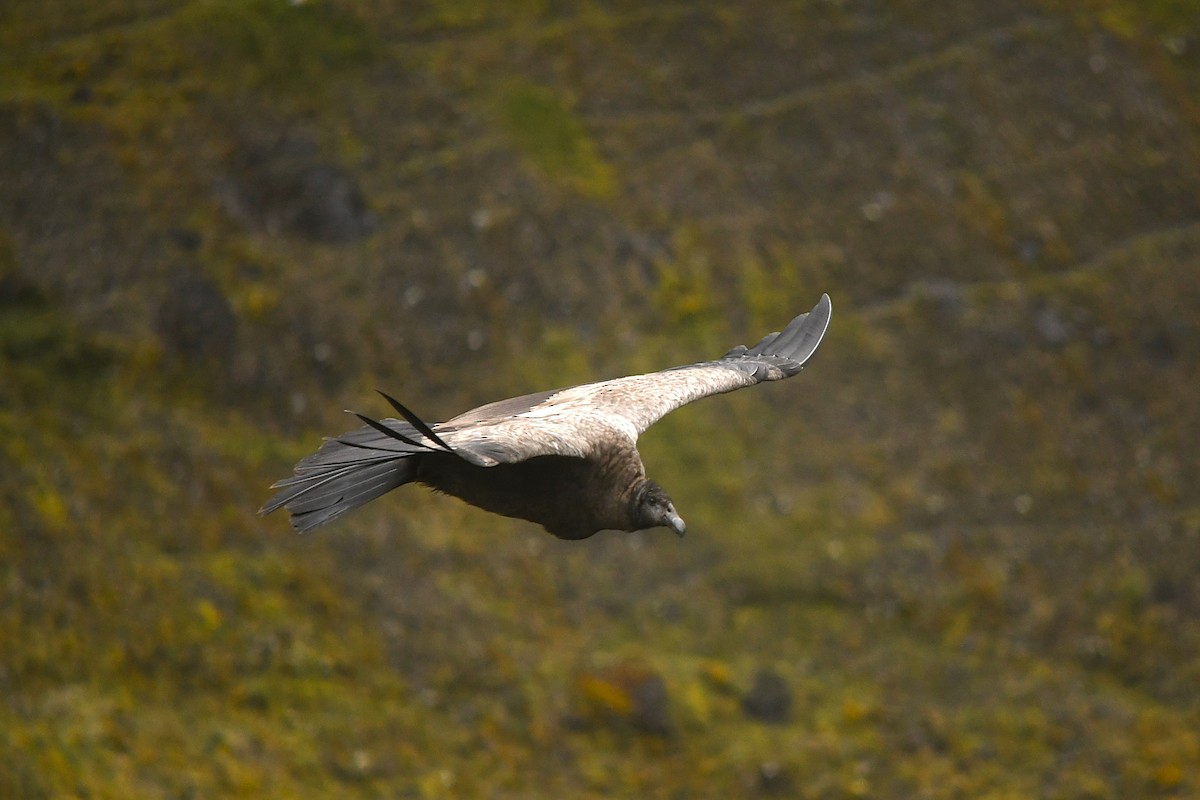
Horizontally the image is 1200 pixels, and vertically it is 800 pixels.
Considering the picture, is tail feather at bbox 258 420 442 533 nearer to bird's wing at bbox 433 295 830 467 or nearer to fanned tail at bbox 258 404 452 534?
fanned tail at bbox 258 404 452 534

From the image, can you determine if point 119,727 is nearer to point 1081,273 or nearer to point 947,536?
point 947,536

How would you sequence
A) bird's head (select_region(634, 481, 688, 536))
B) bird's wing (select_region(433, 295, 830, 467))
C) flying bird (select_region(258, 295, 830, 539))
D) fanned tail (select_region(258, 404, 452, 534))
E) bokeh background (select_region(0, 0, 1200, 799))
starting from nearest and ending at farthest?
fanned tail (select_region(258, 404, 452, 534)) < flying bird (select_region(258, 295, 830, 539)) < bird's wing (select_region(433, 295, 830, 467)) < bird's head (select_region(634, 481, 688, 536)) < bokeh background (select_region(0, 0, 1200, 799))

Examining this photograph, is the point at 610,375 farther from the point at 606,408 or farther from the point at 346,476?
the point at 346,476

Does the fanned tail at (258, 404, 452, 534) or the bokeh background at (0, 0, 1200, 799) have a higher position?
the fanned tail at (258, 404, 452, 534)

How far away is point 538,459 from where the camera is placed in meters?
10.5

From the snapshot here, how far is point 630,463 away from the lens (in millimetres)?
11016

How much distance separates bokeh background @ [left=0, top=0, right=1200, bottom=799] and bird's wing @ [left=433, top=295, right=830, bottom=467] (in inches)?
396

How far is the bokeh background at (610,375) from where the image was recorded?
2134cm

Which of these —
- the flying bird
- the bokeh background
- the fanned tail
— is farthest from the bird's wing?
the bokeh background

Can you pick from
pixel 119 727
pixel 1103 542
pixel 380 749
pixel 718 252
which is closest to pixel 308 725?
pixel 380 749

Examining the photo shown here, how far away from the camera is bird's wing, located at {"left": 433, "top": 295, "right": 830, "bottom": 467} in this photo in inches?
385

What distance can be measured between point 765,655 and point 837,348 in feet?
20.1

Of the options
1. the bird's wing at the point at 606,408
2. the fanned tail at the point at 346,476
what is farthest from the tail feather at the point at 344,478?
the bird's wing at the point at 606,408

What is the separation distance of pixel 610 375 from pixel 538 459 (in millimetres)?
14346
